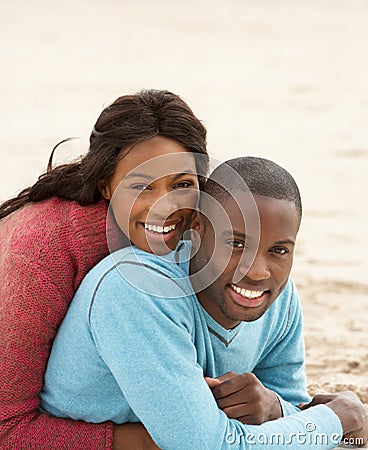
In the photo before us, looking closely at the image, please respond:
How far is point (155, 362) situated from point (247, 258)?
0.39 metres

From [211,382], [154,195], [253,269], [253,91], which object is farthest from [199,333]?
[253,91]

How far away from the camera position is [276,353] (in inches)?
121

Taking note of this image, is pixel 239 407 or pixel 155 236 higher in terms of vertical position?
pixel 155 236

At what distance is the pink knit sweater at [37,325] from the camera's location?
2.62 m

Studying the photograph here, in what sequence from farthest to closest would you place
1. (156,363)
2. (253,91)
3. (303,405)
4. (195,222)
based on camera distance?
(253,91) < (303,405) < (195,222) < (156,363)

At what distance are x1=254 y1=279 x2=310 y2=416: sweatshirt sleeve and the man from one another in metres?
0.24

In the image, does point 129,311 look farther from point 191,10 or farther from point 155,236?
point 191,10

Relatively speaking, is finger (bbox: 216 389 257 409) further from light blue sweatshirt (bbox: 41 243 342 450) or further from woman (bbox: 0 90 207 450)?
woman (bbox: 0 90 207 450)

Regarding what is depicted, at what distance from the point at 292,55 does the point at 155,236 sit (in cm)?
1038

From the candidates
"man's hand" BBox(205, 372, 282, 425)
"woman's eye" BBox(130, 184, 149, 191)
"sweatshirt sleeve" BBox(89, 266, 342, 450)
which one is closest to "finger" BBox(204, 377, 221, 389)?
"man's hand" BBox(205, 372, 282, 425)

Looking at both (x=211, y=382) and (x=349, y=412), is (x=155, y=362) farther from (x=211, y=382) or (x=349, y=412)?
(x=349, y=412)

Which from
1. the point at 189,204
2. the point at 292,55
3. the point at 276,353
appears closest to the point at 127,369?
the point at 189,204

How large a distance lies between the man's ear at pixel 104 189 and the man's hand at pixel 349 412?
92cm

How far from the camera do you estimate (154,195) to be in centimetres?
282
